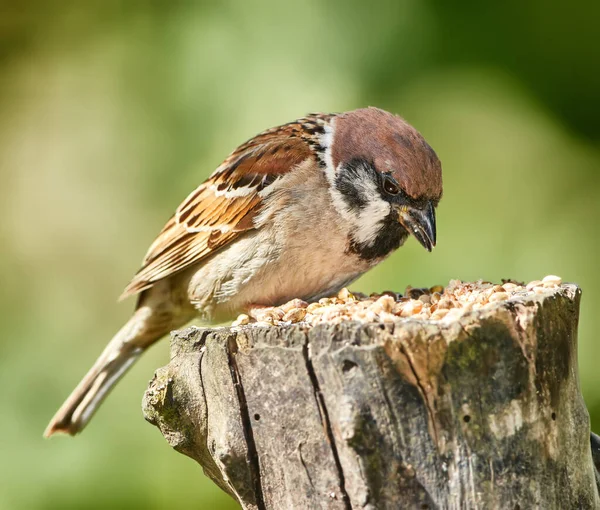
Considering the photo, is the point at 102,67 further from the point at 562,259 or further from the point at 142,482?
the point at 562,259

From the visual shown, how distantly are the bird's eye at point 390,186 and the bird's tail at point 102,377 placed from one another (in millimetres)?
1226

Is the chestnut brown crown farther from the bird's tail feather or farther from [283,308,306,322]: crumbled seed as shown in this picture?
the bird's tail feather

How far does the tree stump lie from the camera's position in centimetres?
174

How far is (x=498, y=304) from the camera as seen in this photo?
1.80 m

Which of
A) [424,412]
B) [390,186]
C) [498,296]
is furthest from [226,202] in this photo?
[424,412]

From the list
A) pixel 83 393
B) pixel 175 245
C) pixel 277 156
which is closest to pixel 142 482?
pixel 83 393

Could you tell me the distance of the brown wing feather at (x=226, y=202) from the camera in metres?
3.14

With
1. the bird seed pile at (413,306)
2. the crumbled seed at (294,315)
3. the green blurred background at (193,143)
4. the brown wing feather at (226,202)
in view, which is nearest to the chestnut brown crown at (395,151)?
the brown wing feather at (226,202)

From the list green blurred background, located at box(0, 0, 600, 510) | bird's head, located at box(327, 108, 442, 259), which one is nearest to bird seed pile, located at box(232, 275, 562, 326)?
bird's head, located at box(327, 108, 442, 259)

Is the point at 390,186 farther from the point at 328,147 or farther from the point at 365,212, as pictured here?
the point at 328,147

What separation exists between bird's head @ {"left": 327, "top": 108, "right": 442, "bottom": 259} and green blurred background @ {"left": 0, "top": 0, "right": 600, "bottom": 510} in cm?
49

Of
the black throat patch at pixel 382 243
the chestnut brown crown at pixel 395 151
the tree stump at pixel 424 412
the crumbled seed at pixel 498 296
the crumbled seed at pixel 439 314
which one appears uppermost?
the chestnut brown crown at pixel 395 151

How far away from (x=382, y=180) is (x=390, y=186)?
5 centimetres

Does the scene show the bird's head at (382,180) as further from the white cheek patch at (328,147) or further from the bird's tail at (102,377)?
the bird's tail at (102,377)
